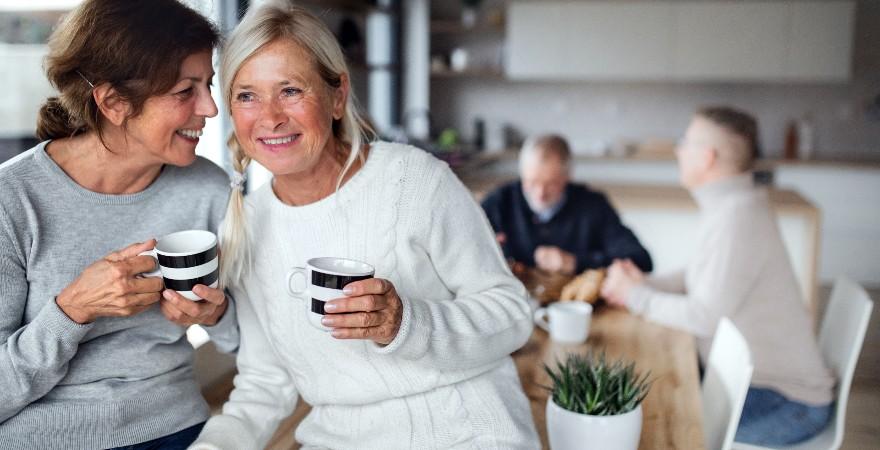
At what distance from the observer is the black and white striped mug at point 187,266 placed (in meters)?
1.09

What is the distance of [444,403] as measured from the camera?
1.23m

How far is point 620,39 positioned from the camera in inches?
222

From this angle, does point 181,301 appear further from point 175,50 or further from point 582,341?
point 582,341

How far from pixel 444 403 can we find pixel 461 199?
336 mm

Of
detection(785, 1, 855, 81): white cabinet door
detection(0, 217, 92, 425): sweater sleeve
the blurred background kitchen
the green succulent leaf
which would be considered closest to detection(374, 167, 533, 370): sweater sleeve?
the green succulent leaf

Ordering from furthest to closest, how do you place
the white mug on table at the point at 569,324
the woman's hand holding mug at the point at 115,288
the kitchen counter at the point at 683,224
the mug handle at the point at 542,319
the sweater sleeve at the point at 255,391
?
the kitchen counter at the point at 683,224 → the mug handle at the point at 542,319 → the white mug on table at the point at 569,324 → the sweater sleeve at the point at 255,391 → the woman's hand holding mug at the point at 115,288

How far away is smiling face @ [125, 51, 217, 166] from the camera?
128cm

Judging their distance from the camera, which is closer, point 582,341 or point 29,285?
point 29,285

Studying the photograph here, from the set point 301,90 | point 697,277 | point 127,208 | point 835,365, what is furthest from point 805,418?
point 127,208

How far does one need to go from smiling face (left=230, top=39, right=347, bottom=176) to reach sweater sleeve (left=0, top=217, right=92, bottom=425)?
0.39 meters

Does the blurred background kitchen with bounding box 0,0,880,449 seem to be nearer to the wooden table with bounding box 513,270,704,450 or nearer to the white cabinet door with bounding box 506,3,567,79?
the white cabinet door with bounding box 506,3,567,79

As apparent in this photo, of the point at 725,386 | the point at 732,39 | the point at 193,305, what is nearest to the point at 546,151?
the point at 725,386

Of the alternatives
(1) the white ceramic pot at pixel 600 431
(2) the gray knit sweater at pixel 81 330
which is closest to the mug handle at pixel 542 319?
(1) the white ceramic pot at pixel 600 431

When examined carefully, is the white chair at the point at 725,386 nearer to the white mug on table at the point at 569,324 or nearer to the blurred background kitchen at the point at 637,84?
the white mug on table at the point at 569,324
